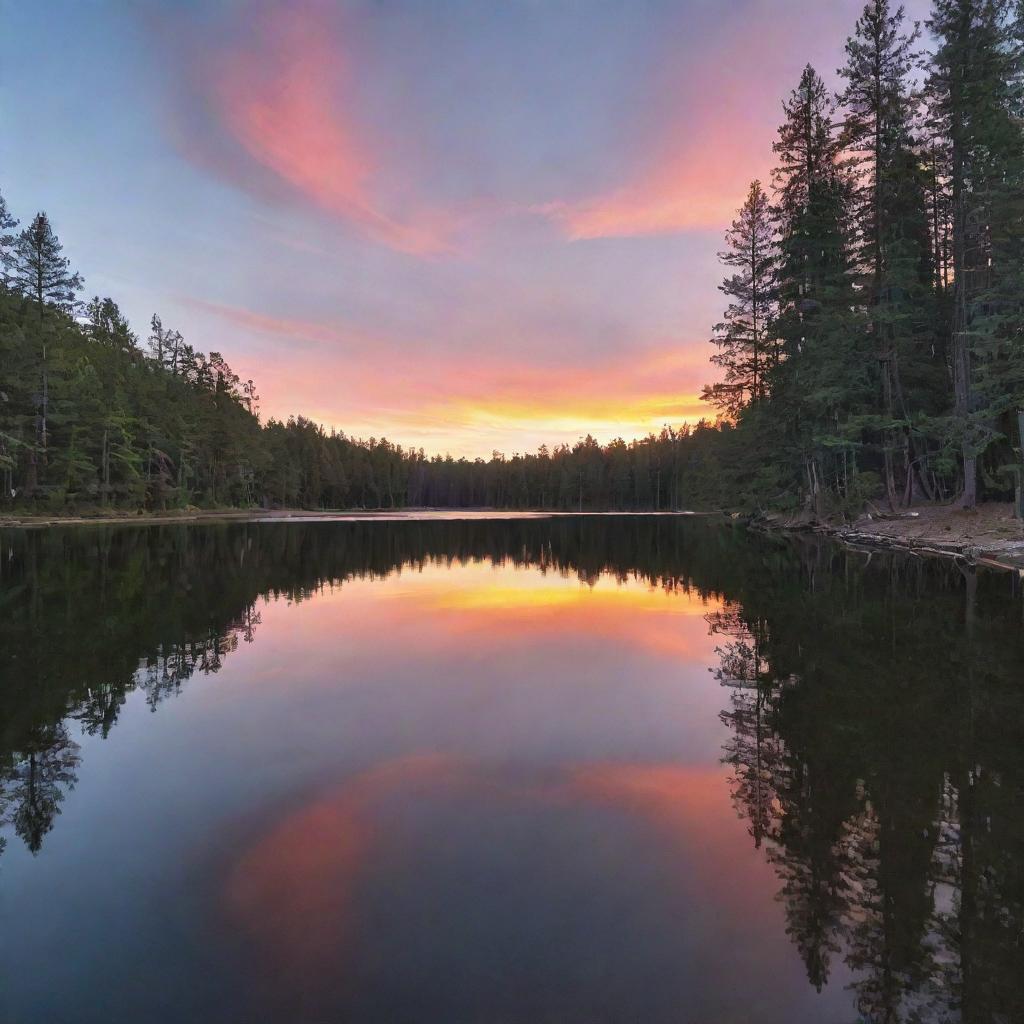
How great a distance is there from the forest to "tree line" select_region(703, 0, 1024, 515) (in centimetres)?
12

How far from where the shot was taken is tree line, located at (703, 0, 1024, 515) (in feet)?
76.5

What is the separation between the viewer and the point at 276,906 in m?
4.15

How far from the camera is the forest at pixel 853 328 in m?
24.1

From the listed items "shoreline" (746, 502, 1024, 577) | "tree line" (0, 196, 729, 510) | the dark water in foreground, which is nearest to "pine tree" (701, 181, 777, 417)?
"shoreline" (746, 502, 1024, 577)

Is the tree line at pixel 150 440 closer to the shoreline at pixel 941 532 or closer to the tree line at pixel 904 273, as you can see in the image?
the shoreline at pixel 941 532

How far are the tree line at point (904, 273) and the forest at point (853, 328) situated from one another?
12cm

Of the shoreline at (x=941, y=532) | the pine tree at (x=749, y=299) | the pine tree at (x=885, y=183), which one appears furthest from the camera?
the pine tree at (x=749, y=299)

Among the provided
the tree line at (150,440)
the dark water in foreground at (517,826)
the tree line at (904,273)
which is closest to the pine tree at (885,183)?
the tree line at (904,273)

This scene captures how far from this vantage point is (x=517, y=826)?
519 cm

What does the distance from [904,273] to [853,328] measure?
9.66 feet

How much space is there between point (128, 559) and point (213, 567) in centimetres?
384

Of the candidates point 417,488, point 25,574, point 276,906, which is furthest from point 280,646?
point 417,488

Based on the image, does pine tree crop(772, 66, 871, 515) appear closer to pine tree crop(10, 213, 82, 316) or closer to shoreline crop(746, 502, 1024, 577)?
shoreline crop(746, 502, 1024, 577)

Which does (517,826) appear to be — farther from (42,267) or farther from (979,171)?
(42,267)
